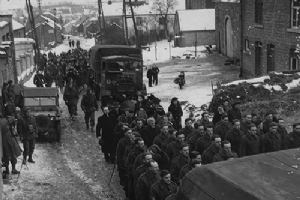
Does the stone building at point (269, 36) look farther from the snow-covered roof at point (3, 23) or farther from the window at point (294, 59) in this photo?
the snow-covered roof at point (3, 23)

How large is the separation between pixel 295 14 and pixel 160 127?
55.5 ft

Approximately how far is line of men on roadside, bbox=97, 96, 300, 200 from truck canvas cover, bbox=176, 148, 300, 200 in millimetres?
3815

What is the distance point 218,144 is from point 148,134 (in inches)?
115

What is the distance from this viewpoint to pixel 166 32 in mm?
79250

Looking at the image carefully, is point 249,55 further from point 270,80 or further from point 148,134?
point 148,134

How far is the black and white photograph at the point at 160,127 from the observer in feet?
16.7

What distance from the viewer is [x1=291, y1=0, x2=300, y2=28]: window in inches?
1067

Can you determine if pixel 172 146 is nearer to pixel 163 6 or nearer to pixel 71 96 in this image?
pixel 71 96

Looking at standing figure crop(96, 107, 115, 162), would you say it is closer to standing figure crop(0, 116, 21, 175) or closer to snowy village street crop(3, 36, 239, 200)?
snowy village street crop(3, 36, 239, 200)

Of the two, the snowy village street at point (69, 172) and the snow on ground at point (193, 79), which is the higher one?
the snowy village street at point (69, 172)

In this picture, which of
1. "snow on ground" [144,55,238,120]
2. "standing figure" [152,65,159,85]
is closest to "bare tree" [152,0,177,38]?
"snow on ground" [144,55,238,120]

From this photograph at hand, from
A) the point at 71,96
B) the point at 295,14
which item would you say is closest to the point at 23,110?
the point at 71,96

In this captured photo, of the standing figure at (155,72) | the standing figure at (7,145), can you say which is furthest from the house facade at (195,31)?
the standing figure at (7,145)

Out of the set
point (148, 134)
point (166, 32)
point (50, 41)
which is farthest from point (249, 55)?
point (50, 41)
